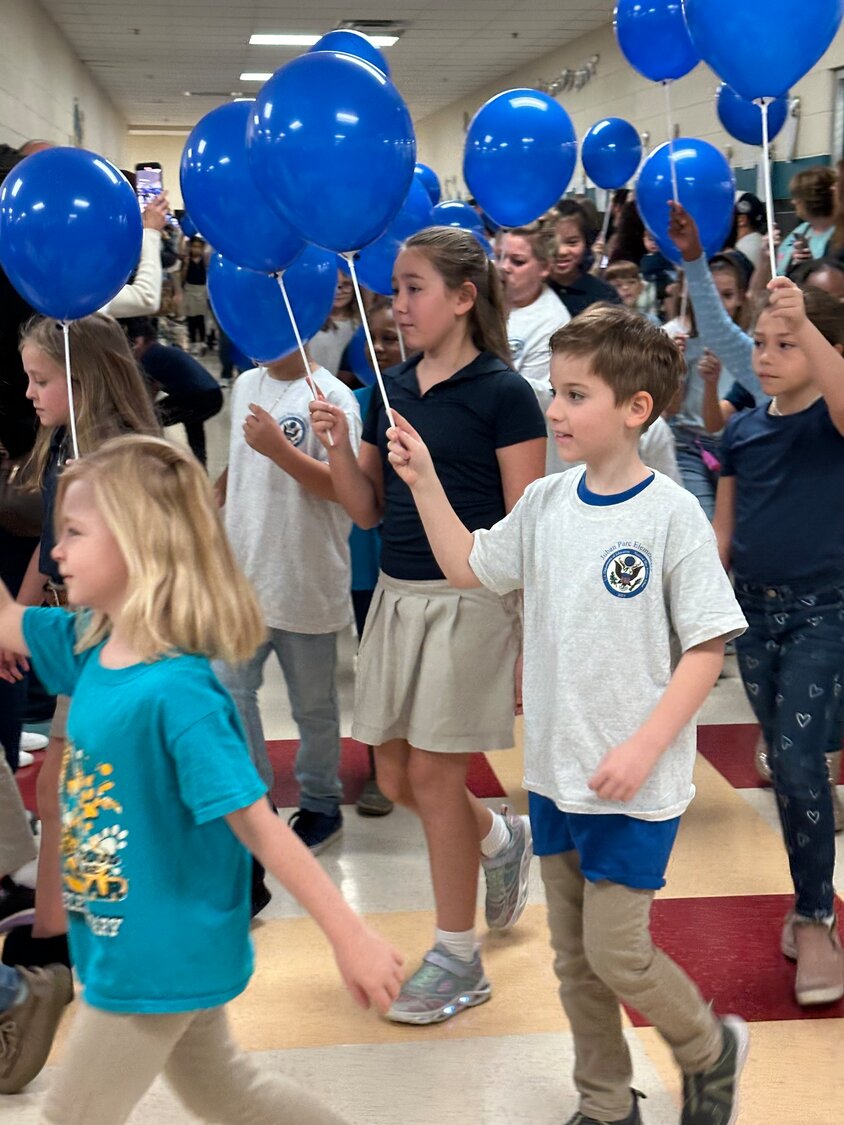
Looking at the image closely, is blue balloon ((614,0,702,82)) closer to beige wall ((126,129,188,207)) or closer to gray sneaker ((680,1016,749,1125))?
gray sneaker ((680,1016,749,1125))

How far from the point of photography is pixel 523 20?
13.5m

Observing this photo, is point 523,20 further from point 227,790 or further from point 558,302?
point 227,790

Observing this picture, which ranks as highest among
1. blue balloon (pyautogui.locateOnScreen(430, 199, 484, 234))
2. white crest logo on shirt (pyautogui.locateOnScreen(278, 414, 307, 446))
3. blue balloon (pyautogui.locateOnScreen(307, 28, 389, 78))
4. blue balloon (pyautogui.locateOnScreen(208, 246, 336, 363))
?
blue balloon (pyautogui.locateOnScreen(307, 28, 389, 78))

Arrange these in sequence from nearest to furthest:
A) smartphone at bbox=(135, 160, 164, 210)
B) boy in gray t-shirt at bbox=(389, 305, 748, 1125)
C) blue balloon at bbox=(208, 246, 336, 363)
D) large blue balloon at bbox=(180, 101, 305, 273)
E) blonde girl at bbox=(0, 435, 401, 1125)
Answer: blonde girl at bbox=(0, 435, 401, 1125) → boy in gray t-shirt at bbox=(389, 305, 748, 1125) → large blue balloon at bbox=(180, 101, 305, 273) → blue balloon at bbox=(208, 246, 336, 363) → smartphone at bbox=(135, 160, 164, 210)

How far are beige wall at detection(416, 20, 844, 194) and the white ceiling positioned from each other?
217 mm

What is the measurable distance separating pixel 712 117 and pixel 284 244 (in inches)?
361

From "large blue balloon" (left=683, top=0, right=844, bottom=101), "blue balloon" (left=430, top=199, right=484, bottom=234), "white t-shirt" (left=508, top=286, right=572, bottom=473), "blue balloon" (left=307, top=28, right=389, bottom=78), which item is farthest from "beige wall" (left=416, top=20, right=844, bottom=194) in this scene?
"large blue balloon" (left=683, top=0, right=844, bottom=101)

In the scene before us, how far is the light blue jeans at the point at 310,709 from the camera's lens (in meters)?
3.09

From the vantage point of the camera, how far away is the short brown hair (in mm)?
1914

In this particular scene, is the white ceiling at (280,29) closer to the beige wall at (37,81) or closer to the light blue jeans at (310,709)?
the beige wall at (37,81)

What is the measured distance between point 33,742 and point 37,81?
10741mm

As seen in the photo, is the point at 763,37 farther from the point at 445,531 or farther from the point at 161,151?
the point at 161,151

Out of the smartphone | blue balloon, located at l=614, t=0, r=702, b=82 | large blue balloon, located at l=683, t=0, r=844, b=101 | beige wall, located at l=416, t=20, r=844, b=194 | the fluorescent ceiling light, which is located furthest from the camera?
the fluorescent ceiling light

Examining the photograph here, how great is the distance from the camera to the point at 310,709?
315 cm
